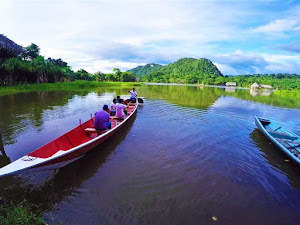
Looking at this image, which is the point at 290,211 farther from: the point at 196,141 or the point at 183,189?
the point at 196,141

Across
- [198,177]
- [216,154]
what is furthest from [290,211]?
[216,154]

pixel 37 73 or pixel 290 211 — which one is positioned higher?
pixel 37 73

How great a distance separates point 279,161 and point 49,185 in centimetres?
845

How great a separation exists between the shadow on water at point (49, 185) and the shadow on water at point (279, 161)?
6574mm

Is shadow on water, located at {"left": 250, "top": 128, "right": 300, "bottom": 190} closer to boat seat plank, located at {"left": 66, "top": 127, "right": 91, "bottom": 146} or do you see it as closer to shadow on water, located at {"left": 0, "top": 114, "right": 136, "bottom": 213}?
shadow on water, located at {"left": 0, "top": 114, "right": 136, "bottom": 213}

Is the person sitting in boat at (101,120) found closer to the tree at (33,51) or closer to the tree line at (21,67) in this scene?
the tree line at (21,67)

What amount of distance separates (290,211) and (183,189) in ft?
8.91

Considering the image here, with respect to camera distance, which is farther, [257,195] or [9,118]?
[9,118]

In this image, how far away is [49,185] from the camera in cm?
516

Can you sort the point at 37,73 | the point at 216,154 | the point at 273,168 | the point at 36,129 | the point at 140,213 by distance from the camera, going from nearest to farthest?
the point at 140,213
the point at 273,168
the point at 216,154
the point at 36,129
the point at 37,73

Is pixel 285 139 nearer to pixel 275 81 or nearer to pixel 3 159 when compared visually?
pixel 3 159

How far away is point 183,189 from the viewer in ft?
17.4

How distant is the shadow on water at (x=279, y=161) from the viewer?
20.7 ft

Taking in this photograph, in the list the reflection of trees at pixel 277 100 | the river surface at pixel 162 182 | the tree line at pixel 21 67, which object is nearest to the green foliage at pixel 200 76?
the reflection of trees at pixel 277 100
